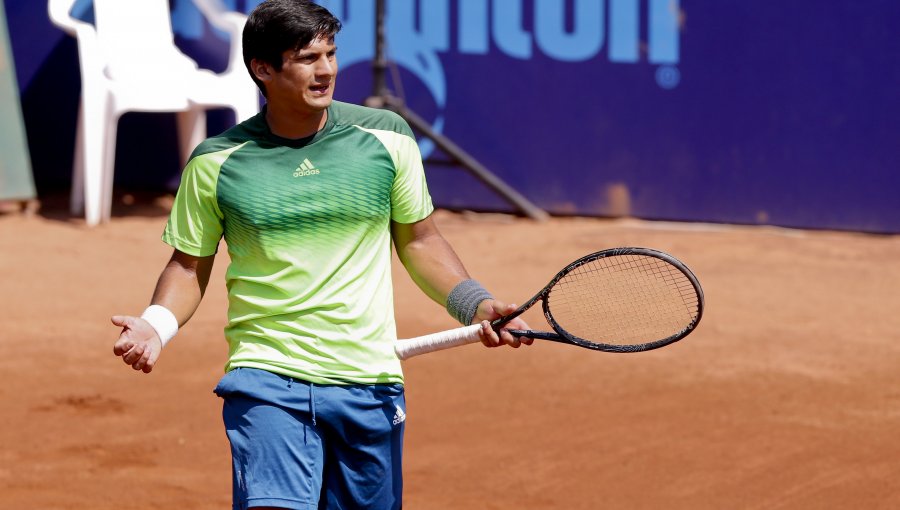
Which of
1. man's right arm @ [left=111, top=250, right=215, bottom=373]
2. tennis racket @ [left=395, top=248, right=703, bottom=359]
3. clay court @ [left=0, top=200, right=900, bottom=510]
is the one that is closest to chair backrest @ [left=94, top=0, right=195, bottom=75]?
clay court @ [left=0, top=200, right=900, bottom=510]

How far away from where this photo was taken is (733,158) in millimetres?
9125

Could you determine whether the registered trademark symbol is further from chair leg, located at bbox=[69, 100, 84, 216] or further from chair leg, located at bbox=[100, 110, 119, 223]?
chair leg, located at bbox=[69, 100, 84, 216]

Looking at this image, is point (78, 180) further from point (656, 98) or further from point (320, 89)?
point (320, 89)

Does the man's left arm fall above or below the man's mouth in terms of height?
below

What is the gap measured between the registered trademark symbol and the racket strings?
3.27m

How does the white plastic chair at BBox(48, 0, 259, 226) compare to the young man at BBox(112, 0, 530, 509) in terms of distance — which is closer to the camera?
the young man at BBox(112, 0, 530, 509)

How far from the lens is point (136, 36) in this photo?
9.69 m

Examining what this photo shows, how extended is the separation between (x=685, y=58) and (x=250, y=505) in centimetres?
659

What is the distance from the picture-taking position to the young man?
3129mm

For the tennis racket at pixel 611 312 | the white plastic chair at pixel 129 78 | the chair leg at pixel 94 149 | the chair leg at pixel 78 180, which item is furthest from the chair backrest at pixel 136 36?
the tennis racket at pixel 611 312

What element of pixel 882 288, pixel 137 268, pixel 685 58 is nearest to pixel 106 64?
pixel 137 268

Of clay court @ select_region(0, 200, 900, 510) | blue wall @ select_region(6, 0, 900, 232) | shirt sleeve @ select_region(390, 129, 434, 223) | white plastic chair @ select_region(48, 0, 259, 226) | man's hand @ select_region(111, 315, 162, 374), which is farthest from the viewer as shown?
white plastic chair @ select_region(48, 0, 259, 226)

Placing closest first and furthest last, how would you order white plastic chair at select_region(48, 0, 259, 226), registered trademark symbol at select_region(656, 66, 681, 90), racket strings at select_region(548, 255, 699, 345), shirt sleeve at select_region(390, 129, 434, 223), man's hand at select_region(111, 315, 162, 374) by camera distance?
man's hand at select_region(111, 315, 162, 374)
shirt sleeve at select_region(390, 129, 434, 223)
racket strings at select_region(548, 255, 699, 345)
registered trademark symbol at select_region(656, 66, 681, 90)
white plastic chair at select_region(48, 0, 259, 226)

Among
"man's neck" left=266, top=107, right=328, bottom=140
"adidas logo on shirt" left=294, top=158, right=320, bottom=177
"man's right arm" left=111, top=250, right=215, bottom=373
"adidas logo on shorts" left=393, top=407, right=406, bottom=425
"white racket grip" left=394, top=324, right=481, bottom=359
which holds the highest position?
"man's neck" left=266, top=107, right=328, bottom=140
